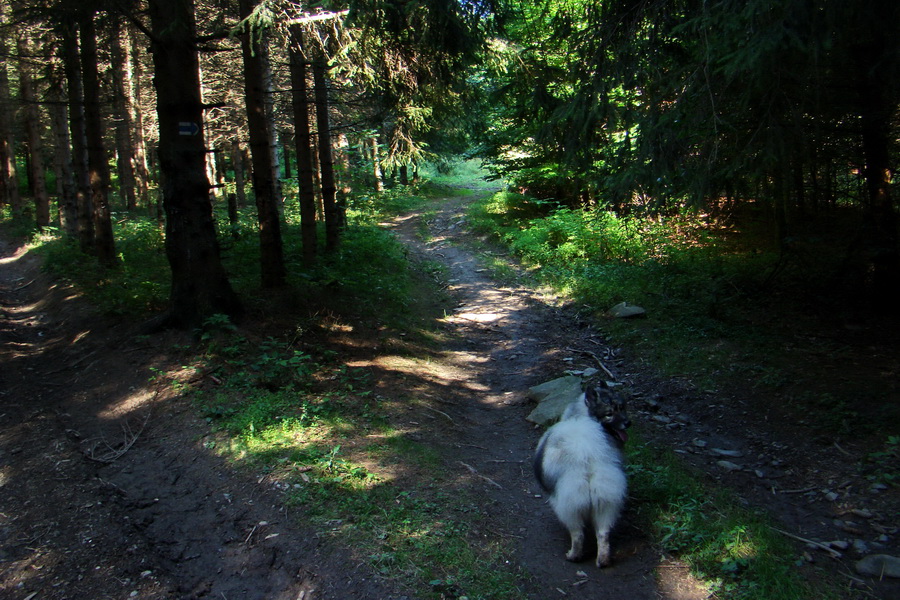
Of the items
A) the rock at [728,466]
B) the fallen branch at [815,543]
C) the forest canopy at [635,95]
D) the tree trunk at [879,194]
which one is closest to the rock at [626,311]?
the forest canopy at [635,95]

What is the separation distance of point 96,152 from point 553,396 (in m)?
11.9

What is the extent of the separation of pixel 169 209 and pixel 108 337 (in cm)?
244

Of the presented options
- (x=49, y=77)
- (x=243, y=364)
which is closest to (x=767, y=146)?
(x=243, y=364)

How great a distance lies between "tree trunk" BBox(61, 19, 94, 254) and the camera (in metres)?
12.2

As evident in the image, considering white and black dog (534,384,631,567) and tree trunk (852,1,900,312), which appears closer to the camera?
white and black dog (534,384,631,567)

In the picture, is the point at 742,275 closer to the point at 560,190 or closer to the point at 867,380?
the point at 867,380

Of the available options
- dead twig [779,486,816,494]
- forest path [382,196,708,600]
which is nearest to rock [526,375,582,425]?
forest path [382,196,708,600]

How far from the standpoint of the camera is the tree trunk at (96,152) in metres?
11.7

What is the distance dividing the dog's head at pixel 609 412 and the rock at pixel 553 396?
151 centimetres

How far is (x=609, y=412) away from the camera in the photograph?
462 centimetres

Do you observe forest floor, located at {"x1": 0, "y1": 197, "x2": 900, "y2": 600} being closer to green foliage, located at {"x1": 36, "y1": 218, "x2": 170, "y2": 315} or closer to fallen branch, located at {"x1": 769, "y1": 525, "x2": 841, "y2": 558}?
fallen branch, located at {"x1": 769, "y1": 525, "x2": 841, "y2": 558}

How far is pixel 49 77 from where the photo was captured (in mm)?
11953

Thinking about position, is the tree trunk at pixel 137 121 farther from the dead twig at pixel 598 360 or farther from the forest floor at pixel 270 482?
the dead twig at pixel 598 360

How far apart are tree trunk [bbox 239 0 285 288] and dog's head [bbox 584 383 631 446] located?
671cm
